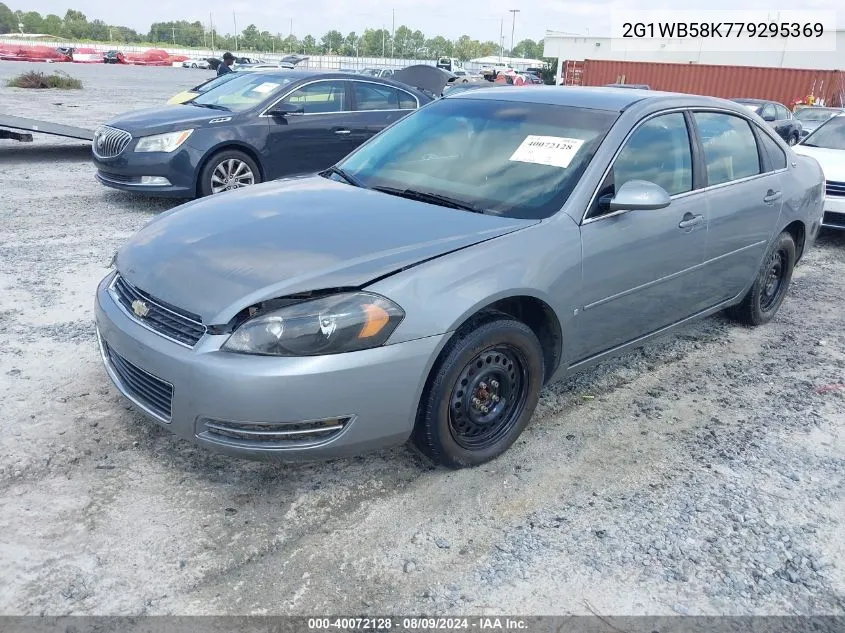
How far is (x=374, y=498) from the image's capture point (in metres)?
3.02

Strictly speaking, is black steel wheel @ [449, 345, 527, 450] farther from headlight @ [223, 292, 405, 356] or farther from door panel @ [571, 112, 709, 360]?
headlight @ [223, 292, 405, 356]

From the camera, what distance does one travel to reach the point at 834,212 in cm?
768

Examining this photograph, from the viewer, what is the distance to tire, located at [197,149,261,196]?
24.8 ft

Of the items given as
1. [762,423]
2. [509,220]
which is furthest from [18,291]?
[762,423]

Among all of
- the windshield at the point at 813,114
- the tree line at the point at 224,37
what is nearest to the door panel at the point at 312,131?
the windshield at the point at 813,114

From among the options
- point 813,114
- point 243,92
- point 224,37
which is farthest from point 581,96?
point 224,37

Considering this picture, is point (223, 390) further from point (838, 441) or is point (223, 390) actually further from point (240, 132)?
point (240, 132)

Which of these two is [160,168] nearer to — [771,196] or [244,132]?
[244,132]

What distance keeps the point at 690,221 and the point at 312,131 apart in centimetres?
529

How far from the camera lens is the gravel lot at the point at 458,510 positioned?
248 cm

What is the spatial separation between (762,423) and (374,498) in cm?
216

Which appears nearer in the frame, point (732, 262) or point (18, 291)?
point (732, 262)

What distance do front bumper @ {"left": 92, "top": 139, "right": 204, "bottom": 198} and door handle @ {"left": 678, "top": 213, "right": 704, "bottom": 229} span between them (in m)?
5.28

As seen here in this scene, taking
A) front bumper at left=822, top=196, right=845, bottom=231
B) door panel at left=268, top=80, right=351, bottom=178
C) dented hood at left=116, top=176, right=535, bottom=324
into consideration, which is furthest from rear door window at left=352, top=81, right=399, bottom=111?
dented hood at left=116, top=176, right=535, bottom=324
